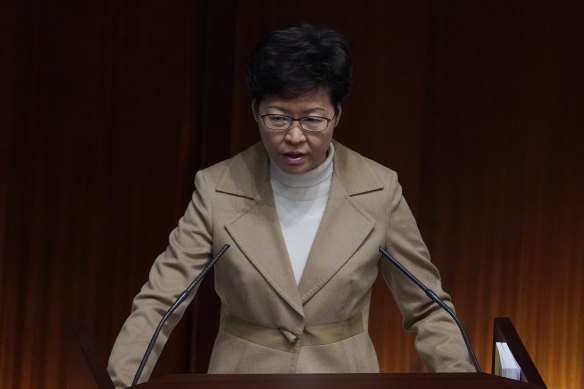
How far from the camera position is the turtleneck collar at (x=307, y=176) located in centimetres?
242

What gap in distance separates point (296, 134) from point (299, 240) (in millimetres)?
234

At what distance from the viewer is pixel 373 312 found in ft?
12.5

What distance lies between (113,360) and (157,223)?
157cm

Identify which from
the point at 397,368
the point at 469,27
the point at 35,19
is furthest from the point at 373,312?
the point at 35,19

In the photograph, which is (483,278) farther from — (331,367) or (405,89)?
(331,367)

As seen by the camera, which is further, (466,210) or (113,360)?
(466,210)

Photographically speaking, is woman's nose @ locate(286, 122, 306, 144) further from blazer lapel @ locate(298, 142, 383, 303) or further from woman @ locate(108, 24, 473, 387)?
blazer lapel @ locate(298, 142, 383, 303)

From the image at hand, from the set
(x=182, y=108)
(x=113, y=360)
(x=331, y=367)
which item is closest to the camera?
(x=113, y=360)

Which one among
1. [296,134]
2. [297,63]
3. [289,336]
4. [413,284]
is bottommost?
[289,336]

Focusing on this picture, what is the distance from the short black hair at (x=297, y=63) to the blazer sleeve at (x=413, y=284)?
27cm

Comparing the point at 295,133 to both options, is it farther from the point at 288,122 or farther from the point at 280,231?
the point at 280,231

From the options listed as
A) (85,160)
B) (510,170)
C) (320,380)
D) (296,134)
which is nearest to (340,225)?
(296,134)

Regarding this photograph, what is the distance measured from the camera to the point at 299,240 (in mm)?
2418

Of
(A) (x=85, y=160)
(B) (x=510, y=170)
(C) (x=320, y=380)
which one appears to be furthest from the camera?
(B) (x=510, y=170)
